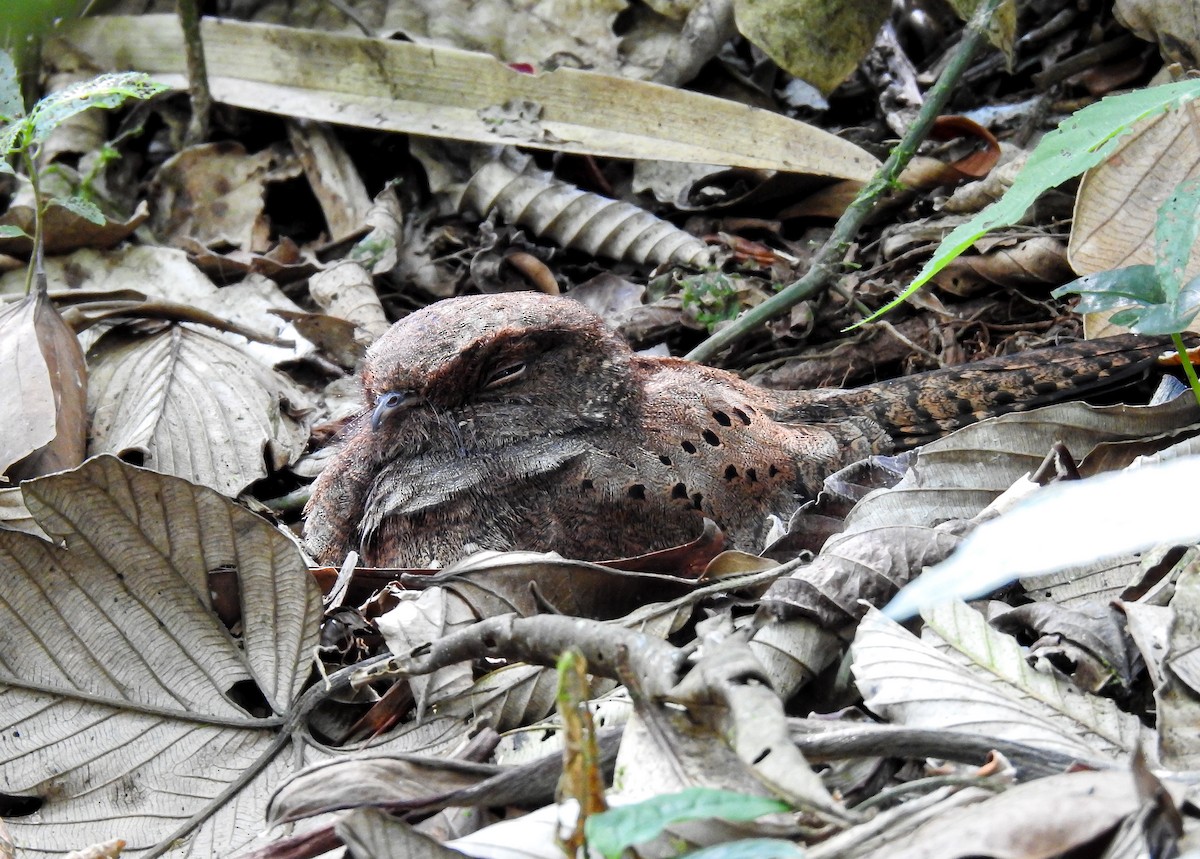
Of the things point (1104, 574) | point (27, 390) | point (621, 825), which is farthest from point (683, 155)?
point (621, 825)

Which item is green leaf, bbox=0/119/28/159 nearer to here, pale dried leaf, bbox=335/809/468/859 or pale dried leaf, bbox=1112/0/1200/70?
pale dried leaf, bbox=335/809/468/859

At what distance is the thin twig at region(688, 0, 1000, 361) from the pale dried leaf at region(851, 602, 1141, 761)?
7.33ft

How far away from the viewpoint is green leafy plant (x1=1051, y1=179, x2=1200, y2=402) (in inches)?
89.2

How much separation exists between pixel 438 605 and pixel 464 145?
10.8 ft

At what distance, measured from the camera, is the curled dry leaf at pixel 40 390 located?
3.35 metres

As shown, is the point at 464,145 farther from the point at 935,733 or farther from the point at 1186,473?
the point at 935,733

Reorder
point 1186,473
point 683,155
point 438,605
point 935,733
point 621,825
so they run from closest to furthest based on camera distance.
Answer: point 621,825 → point 935,733 → point 1186,473 → point 438,605 → point 683,155

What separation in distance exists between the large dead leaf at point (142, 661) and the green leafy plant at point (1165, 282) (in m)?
1.74

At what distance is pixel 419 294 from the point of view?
5.20 metres

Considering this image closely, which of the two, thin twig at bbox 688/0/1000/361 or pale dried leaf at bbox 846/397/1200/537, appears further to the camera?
thin twig at bbox 688/0/1000/361

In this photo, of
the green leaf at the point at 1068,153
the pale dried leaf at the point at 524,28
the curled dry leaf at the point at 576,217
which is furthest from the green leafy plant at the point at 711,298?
the green leaf at the point at 1068,153

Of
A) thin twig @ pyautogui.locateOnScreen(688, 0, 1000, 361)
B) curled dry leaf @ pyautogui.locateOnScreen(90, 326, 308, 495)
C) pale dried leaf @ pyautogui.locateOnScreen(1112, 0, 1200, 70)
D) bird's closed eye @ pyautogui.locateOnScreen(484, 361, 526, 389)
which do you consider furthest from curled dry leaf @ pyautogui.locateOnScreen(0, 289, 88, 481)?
pale dried leaf @ pyautogui.locateOnScreen(1112, 0, 1200, 70)

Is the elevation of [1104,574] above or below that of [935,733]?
below

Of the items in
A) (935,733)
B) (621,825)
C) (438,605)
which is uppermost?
(621,825)
